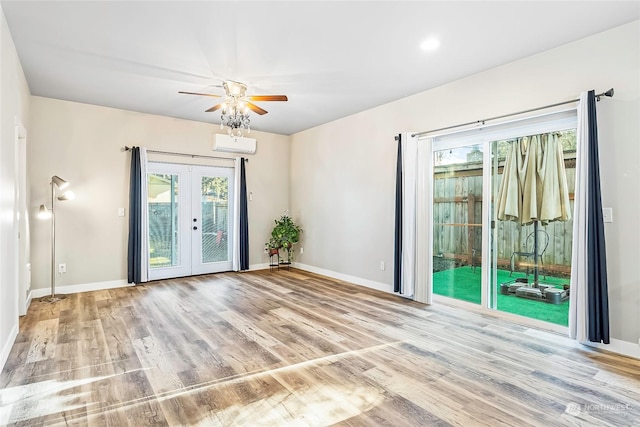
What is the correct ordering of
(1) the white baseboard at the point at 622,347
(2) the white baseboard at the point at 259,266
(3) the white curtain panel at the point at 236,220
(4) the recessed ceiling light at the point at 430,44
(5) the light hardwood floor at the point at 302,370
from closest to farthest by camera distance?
1. (5) the light hardwood floor at the point at 302,370
2. (1) the white baseboard at the point at 622,347
3. (4) the recessed ceiling light at the point at 430,44
4. (3) the white curtain panel at the point at 236,220
5. (2) the white baseboard at the point at 259,266

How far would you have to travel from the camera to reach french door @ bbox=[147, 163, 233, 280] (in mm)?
6008

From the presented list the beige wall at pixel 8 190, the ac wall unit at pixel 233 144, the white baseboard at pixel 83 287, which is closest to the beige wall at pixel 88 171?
the white baseboard at pixel 83 287

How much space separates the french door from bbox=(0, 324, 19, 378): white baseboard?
260 centimetres

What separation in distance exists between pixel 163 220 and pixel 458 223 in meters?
4.90

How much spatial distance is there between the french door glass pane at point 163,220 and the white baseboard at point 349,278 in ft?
8.10

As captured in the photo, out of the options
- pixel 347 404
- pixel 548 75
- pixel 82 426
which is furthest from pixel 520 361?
pixel 82 426

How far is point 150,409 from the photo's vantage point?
2.16m

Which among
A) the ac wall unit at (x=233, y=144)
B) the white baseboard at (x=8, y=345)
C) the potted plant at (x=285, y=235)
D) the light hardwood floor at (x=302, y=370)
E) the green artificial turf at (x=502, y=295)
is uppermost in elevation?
the ac wall unit at (x=233, y=144)

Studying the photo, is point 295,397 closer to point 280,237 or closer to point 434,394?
point 434,394

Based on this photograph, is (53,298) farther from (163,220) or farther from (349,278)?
(349,278)

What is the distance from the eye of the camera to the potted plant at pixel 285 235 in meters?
6.91

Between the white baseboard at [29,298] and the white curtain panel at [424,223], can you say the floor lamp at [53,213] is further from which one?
the white curtain panel at [424,223]

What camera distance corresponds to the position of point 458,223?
4.49 meters

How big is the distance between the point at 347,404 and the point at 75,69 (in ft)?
15.0
